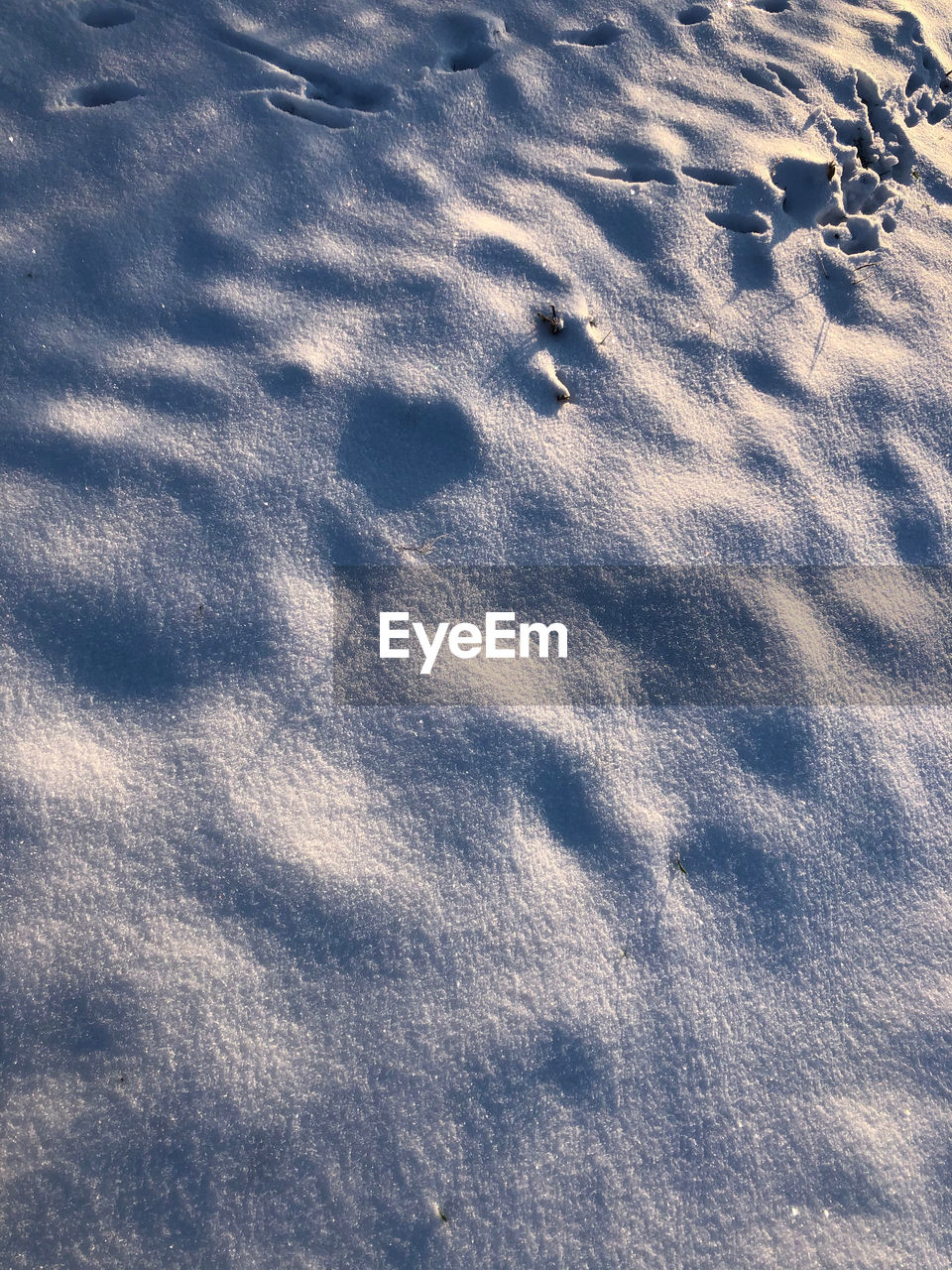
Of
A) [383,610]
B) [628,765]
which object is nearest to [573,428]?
[383,610]

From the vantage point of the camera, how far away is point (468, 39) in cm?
209

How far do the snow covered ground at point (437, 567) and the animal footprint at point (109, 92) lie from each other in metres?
0.01

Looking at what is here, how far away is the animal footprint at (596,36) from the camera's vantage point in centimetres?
213

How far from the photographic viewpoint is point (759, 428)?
1844 mm

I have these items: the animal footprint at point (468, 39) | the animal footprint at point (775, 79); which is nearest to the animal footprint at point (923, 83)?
the animal footprint at point (775, 79)

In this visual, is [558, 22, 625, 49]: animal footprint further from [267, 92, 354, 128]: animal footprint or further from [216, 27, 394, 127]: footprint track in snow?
[267, 92, 354, 128]: animal footprint

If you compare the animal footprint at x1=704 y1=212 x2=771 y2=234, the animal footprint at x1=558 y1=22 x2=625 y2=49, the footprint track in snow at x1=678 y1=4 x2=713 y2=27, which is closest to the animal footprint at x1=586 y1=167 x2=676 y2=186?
the animal footprint at x1=704 y1=212 x2=771 y2=234

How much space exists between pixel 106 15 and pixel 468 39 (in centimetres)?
94

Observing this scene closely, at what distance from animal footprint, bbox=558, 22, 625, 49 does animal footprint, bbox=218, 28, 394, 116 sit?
554 mm

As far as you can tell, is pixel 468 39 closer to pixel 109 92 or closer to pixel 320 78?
pixel 320 78

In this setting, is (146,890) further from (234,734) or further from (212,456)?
(212,456)

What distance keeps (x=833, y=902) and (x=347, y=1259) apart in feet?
3.51

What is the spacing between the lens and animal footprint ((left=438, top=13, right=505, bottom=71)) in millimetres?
2070

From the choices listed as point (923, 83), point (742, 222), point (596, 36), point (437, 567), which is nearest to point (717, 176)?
point (742, 222)
